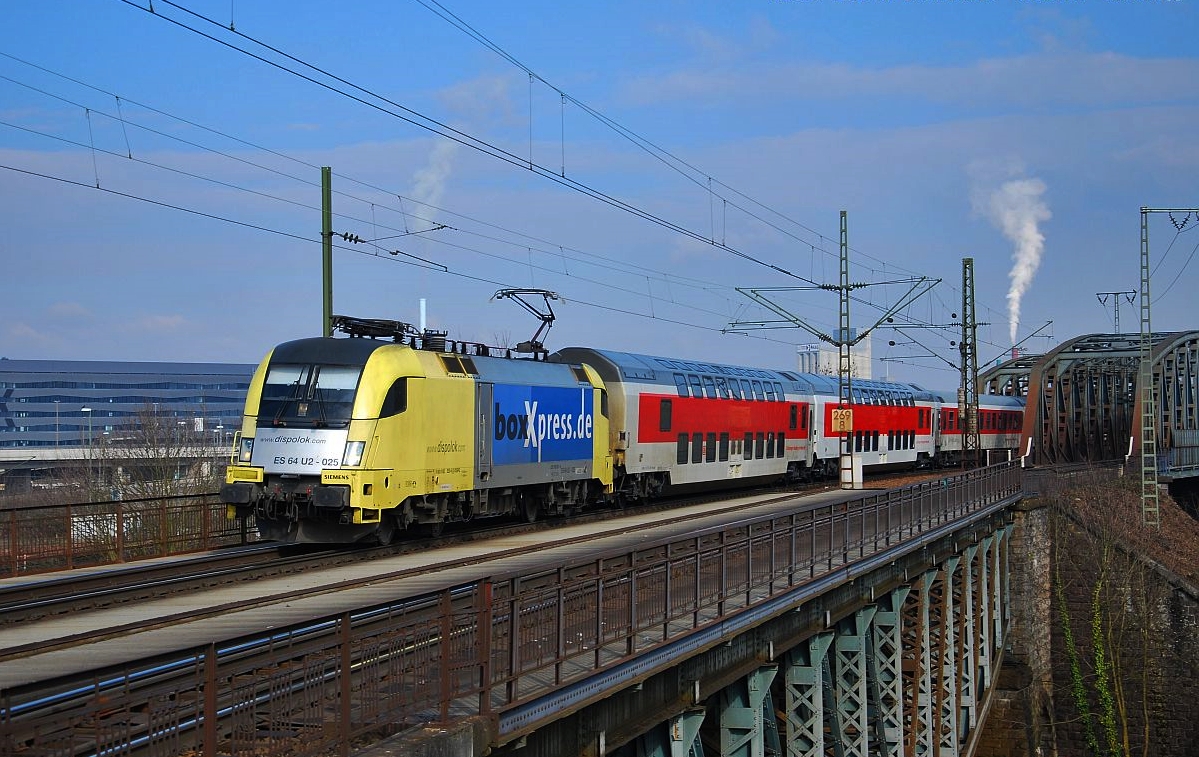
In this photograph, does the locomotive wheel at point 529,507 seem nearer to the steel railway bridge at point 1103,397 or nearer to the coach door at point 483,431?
the coach door at point 483,431

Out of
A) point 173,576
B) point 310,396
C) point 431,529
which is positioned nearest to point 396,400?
point 310,396

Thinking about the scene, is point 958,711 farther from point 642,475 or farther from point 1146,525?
point 1146,525

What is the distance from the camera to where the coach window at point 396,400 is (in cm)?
2061

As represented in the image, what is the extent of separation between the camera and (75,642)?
37.7ft

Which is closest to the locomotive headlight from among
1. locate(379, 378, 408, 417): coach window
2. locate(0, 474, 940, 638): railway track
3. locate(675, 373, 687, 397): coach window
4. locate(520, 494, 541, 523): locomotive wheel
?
locate(379, 378, 408, 417): coach window

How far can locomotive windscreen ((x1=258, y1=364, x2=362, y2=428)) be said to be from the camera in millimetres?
20422

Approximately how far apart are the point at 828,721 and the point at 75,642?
42.7 ft

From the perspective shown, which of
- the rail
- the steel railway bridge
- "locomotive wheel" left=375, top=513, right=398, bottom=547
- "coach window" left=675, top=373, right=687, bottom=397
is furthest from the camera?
the steel railway bridge

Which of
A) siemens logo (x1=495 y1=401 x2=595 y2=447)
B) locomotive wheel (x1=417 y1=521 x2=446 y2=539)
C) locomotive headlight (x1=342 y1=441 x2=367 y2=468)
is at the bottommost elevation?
locomotive wheel (x1=417 y1=521 x2=446 y2=539)

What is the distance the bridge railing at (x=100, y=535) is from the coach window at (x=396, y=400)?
4.17 metres

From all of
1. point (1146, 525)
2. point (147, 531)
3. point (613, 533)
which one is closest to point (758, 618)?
point (613, 533)

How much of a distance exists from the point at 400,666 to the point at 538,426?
18121mm

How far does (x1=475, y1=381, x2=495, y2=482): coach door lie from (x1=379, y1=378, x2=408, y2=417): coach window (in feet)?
9.66

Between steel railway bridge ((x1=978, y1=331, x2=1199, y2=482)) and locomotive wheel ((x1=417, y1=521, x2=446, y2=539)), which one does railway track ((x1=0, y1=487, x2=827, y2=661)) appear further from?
steel railway bridge ((x1=978, y1=331, x2=1199, y2=482))
